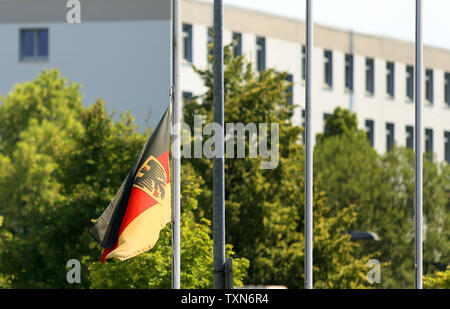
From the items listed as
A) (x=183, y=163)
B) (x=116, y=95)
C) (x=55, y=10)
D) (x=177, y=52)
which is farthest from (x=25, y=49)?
(x=177, y=52)

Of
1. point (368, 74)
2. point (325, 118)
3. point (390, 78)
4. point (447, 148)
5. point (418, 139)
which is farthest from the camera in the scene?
point (447, 148)

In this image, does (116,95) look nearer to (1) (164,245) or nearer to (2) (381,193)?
(2) (381,193)

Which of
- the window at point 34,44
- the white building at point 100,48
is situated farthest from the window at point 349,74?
the window at point 34,44

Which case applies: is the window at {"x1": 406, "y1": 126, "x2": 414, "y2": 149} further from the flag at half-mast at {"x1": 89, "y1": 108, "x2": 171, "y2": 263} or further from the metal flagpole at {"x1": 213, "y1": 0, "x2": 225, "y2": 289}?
the metal flagpole at {"x1": 213, "y1": 0, "x2": 225, "y2": 289}

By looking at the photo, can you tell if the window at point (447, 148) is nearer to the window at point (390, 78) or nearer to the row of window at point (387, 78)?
the row of window at point (387, 78)

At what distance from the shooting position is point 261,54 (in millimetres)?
55594

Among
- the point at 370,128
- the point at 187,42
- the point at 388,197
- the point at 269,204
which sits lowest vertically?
the point at 269,204

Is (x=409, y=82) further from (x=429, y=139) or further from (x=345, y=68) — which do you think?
(x=345, y=68)

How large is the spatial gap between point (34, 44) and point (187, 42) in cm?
753

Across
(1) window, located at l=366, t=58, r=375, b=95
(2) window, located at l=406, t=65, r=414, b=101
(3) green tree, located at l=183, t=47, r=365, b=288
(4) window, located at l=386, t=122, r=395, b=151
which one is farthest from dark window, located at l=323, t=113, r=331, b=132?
(3) green tree, located at l=183, t=47, r=365, b=288

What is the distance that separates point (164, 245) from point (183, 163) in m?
7.94

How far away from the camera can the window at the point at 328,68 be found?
2347 inches

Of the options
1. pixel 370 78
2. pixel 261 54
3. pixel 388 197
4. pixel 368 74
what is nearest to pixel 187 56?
pixel 261 54

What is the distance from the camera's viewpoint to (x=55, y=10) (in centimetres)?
5291
